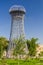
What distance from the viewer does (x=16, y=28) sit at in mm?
77875

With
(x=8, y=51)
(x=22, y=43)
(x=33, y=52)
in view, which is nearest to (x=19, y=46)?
(x=22, y=43)

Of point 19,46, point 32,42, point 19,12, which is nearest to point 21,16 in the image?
point 19,12

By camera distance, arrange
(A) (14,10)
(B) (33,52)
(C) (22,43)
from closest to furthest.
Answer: (C) (22,43)
(B) (33,52)
(A) (14,10)

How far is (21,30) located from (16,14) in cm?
534

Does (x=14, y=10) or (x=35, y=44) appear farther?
(x=14, y=10)

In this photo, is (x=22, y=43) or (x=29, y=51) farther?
(x=29, y=51)

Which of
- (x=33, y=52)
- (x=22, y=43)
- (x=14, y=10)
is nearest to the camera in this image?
(x=22, y=43)

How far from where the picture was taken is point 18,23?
7869 centimetres

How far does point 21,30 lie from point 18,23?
2.55m

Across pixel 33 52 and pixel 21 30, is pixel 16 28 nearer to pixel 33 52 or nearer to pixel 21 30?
pixel 21 30

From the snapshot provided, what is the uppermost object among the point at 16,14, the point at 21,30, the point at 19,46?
the point at 16,14

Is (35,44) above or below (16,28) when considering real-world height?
below

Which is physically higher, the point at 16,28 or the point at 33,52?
the point at 16,28

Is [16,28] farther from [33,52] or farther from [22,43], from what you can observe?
[22,43]
